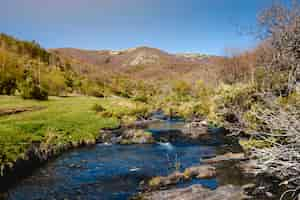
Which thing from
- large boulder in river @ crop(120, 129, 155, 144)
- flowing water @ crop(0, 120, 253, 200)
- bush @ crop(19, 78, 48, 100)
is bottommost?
flowing water @ crop(0, 120, 253, 200)

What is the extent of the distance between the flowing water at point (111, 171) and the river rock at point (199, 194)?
1.11 metres

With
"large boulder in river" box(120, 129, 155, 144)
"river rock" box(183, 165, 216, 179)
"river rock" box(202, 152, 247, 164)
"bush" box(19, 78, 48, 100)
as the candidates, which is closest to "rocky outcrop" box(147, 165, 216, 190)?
"river rock" box(183, 165, 216, 179)

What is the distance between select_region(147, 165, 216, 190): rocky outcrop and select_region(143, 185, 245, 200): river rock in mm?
1219

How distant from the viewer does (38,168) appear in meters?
17.0

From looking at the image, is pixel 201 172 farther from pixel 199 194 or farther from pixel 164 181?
pixel 199 194

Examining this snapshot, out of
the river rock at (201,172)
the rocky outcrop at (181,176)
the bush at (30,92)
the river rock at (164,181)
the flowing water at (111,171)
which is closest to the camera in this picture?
the flowing water at (111,171)

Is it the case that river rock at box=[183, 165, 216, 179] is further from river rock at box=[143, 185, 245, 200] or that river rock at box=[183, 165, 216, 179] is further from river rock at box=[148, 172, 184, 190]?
river rock at box=[143, 185, 245, 200]

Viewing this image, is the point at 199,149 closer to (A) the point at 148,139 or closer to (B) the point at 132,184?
(A) the point at 148,139

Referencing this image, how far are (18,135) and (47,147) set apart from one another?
225cm

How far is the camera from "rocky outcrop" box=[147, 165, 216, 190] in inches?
543

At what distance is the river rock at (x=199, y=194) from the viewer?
11266 millimetres

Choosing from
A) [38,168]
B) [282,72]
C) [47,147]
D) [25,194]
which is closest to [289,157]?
[282,72]

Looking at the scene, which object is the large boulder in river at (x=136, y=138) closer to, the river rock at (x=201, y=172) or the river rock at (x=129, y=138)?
the river rock at (x=129, y=138)

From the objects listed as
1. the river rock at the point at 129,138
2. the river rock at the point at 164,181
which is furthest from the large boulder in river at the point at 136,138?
the river rock at the point at 164,181
